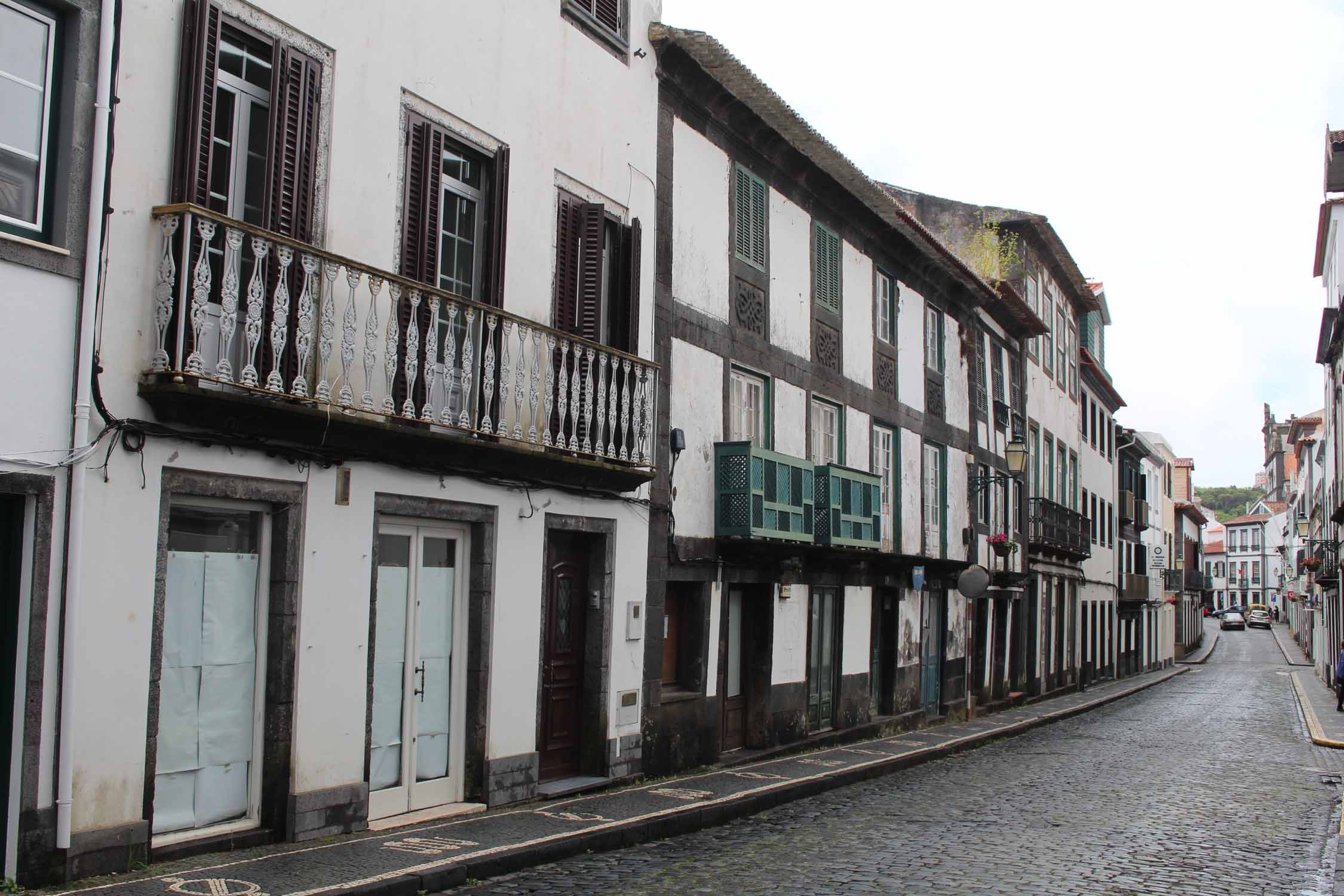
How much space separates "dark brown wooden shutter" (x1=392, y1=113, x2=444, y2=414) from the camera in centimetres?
1000

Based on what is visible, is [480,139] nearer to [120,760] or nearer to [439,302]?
[439,302]

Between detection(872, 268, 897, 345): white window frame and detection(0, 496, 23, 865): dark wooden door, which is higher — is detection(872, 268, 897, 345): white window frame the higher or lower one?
the higher one

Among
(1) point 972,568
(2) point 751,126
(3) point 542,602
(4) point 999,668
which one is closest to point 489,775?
(3) point 542,602

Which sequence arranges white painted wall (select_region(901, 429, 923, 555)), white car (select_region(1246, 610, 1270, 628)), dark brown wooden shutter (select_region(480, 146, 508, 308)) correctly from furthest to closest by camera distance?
white car (select_region(1246, 610, 1270, 628)) → white painted wall (select_region(901, 429, 923, 555)) → dark brown wooden shutter (select_region(480, 146, 508, 308))

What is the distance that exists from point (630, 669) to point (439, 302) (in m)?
4.81

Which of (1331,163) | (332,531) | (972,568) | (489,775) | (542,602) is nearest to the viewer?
(332,531)

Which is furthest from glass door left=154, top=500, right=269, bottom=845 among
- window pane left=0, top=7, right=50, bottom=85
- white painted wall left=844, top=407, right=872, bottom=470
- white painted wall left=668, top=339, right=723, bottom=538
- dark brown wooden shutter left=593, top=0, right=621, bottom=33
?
white painted wall left=844, top=407, right=872, bottom=470

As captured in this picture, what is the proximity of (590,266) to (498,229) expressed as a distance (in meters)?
1.54

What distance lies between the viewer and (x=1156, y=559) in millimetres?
52906

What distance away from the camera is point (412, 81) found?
10.1 metres

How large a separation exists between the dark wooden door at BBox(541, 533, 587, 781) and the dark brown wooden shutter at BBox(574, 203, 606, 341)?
6.75 ft

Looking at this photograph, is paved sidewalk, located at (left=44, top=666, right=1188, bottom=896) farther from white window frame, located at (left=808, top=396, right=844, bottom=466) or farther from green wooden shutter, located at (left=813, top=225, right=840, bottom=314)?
green wooden shutter, located at (left=813, top=225, right=840, bottom=314)

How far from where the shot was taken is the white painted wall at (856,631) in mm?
18812

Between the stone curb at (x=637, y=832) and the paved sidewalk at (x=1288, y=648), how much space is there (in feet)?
137
